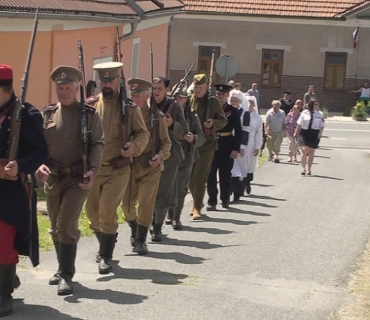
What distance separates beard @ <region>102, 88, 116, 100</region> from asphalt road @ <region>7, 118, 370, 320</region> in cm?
158

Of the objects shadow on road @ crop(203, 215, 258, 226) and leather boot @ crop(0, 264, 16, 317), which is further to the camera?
shadow on road @ crop(203, 215, 258, 226)

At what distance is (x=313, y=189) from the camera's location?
1792 centimetres

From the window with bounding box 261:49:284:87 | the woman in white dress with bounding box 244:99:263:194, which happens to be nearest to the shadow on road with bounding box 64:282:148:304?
the woman in white dress with bounding box 244:99:263:194

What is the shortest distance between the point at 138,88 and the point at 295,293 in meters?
2.63

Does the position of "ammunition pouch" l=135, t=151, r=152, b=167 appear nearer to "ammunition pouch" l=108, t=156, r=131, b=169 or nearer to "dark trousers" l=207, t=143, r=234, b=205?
"ammunition pouch" l=108, t=156, r=131, b=169

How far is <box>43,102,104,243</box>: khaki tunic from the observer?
795 cm

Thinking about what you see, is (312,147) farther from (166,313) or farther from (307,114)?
(166,313)

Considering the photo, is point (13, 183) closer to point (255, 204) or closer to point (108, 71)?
point (108, 71)

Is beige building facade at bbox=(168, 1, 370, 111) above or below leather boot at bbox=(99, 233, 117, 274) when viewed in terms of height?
above

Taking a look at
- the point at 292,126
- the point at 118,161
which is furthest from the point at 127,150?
the point at 292,126

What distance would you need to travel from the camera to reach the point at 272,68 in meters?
43.3

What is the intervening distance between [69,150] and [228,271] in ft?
7.02

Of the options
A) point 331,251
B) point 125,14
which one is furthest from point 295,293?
point 125,14

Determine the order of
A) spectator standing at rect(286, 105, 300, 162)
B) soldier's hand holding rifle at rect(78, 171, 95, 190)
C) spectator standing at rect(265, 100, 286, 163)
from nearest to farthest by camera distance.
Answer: soldier's hand holding rifle at rect(78, 171, 95, 190) → spectator standing at rect(265, 100, 286, 163) → spectator standing at rect(286, 105, 300, 162)
